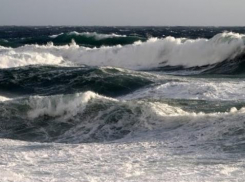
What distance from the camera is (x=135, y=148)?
975cm

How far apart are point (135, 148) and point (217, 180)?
2.53 meters

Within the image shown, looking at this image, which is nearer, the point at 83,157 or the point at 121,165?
the point at 121,165

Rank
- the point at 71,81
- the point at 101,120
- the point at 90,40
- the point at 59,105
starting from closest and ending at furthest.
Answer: the point at 101,120 → the point at 59,105 → the point at 71,81 → the point at 90,40

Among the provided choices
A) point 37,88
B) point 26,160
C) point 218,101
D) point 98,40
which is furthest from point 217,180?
point 98,40

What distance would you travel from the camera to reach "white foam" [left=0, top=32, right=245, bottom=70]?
3088 centimetres

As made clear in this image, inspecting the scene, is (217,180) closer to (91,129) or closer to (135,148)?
(135,148)

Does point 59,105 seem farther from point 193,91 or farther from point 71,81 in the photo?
point 71,81

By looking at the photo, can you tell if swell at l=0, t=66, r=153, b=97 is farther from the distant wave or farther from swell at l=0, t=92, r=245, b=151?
the distant wave

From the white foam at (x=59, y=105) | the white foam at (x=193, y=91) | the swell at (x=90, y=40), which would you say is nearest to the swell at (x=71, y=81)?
the white foam at (x=193, y=91)

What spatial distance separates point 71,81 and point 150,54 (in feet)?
42.6

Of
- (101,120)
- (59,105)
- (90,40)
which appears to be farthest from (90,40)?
(101,120)

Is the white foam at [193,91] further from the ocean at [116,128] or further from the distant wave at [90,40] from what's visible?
the distant wave at [90,40]

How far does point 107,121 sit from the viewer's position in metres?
12.6

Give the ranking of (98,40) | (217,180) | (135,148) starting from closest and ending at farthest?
(217,180), (135,148), (98,40)
